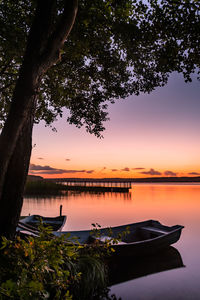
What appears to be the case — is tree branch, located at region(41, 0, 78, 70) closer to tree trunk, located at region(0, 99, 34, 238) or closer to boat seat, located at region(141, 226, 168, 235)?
tree trunk, located at region(0, 99, 34, 238)

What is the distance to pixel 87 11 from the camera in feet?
23.7

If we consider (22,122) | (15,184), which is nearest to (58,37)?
(22,122)

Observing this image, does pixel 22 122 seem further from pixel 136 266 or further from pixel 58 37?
pixel 136 266

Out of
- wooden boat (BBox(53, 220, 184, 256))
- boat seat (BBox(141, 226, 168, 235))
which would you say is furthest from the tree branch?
boat seat (BBox(141, 226, 168, 235))

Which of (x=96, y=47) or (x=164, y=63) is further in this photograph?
(x=96, y=47)

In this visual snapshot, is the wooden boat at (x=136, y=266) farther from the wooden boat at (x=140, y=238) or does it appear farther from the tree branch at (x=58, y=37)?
the tree branch at (x=58, y=37)

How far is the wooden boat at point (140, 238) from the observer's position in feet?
28.8

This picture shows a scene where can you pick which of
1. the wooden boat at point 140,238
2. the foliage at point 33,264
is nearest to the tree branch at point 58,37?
the foliage at point 33,264

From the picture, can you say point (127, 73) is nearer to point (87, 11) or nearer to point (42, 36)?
point (87, 11)

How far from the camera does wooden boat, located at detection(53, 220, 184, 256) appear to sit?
28.8 ft

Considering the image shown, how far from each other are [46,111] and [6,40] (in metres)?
4.45

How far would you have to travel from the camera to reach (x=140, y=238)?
11.6 meters

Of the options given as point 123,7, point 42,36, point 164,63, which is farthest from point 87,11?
point 42,36

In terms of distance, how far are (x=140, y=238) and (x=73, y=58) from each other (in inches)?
353
